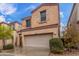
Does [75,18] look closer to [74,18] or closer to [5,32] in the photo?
[74,18]

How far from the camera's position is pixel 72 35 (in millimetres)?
3363

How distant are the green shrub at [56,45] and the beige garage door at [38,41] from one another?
0.08 m

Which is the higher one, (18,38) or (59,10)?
(59,10)

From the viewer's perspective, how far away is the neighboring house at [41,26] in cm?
338

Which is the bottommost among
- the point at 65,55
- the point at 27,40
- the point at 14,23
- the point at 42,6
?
the point at 65,55

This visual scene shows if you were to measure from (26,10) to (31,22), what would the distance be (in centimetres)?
19

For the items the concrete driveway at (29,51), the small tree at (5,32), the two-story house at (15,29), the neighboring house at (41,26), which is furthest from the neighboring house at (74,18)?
the small tree at (5,32)

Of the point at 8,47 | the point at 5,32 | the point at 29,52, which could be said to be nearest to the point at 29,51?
the point at 29,52

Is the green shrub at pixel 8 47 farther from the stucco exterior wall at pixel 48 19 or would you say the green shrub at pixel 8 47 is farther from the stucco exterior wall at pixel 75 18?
the stucco exterior wall at pixel 75 18

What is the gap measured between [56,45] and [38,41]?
275 millimetres

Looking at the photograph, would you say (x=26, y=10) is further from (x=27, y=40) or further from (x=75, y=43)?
(x=75, y=43)

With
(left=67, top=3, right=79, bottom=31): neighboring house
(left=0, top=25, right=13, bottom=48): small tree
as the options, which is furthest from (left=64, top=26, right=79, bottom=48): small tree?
(left=0, top=25, right=13, bottom=48): small tree

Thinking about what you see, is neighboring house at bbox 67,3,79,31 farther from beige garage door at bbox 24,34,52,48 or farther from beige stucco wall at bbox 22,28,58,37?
beige garage door at bbox 24,34,52,48

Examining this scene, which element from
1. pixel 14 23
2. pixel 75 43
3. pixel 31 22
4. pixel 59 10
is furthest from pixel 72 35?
pixel 14 23
